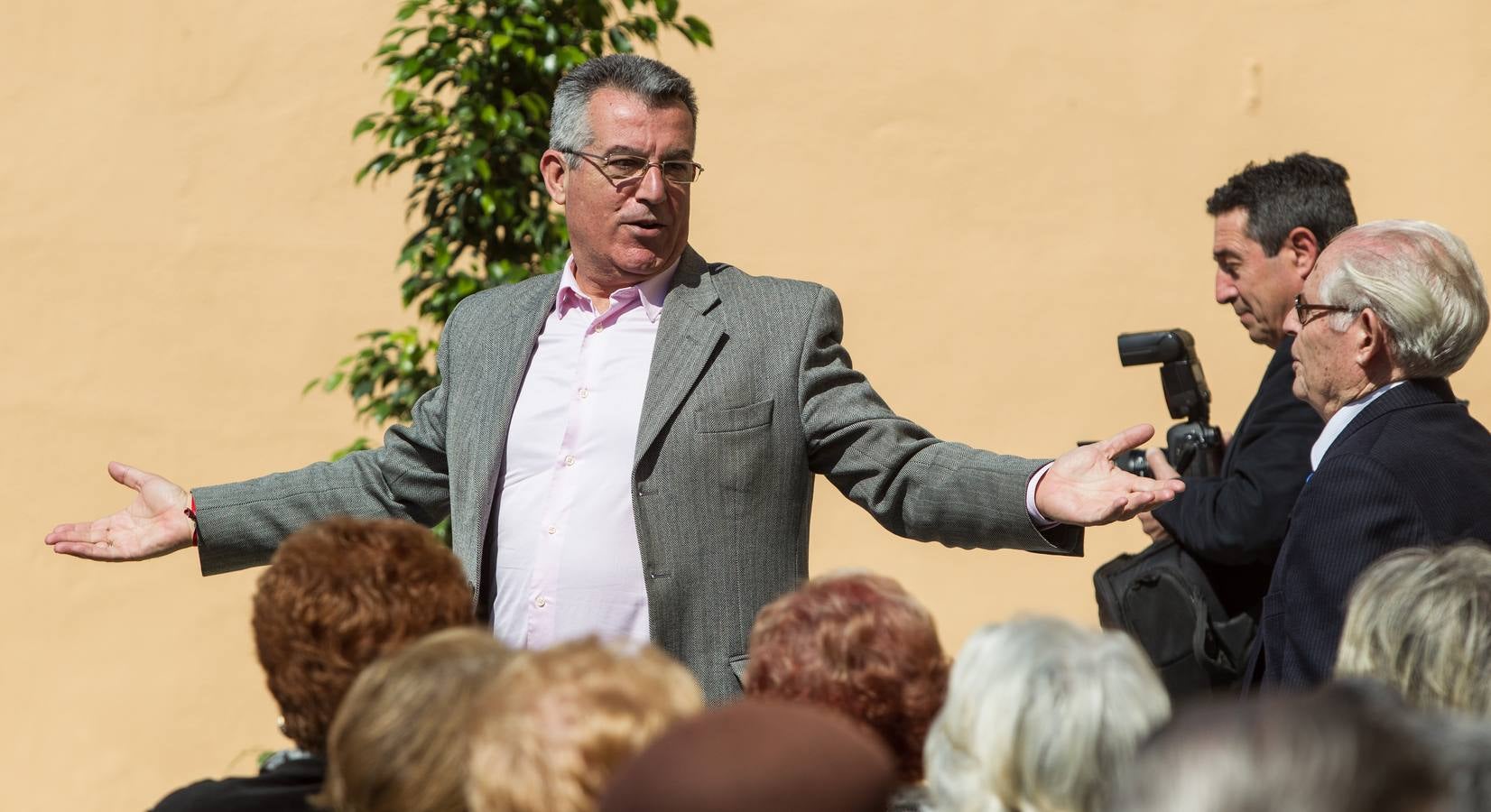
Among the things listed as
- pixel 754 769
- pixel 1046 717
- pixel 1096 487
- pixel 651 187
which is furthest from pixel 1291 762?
pixel 651 187

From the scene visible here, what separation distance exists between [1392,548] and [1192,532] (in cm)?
90

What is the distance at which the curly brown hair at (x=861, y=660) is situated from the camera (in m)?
2.08

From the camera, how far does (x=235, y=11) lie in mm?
6293

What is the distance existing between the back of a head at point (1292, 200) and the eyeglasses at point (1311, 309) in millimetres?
1023

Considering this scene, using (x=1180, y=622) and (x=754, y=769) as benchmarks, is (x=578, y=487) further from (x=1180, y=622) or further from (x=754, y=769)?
(x=754, y=769)

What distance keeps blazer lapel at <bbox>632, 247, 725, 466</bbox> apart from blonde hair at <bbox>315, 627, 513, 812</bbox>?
1.08 m

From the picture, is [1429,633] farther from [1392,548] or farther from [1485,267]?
[1485,267]

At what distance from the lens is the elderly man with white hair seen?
2.67 m

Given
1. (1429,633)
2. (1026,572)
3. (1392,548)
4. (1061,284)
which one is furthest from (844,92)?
(1429,633)

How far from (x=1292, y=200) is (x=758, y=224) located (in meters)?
2.60

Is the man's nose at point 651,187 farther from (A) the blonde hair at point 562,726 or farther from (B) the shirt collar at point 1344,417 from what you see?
(A) the blonde hair at point 562,726

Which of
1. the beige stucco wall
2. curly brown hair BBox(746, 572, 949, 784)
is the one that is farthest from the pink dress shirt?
the beige stucco wall

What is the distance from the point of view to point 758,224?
20.4 feet

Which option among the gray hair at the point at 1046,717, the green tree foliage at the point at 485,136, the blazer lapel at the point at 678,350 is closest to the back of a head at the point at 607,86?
the blazer lapel at the point at 678,350
